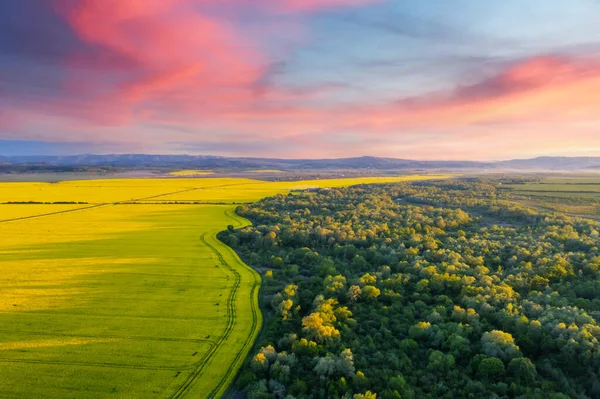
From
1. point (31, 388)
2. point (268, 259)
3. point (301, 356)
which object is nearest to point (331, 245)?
point (268, 259)

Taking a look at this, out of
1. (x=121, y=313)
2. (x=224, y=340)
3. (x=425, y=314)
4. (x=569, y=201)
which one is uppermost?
(x=569, y=201)

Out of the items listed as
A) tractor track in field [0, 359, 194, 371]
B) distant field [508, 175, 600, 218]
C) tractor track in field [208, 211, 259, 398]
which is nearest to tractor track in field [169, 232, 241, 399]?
tractor track in field [0, 359, 194, 371]

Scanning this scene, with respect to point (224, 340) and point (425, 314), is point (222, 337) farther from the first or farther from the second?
point (425, 314)

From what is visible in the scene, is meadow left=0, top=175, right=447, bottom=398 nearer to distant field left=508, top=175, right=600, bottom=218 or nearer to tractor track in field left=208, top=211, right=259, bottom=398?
tractor track in field left=208, top=211, right=259, bottom=398

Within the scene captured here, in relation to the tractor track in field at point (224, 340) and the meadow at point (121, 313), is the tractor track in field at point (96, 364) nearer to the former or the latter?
the meadow at point (121, 313)

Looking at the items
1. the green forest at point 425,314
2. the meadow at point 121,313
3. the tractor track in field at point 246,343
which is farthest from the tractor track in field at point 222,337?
the green forest at point 425,314

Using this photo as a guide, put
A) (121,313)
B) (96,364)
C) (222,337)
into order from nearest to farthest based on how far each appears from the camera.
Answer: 1. (96,364)
2. (222,337)
3. (121,313)

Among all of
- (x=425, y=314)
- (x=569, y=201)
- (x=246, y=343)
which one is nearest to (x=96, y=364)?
(x=246, y=343)
